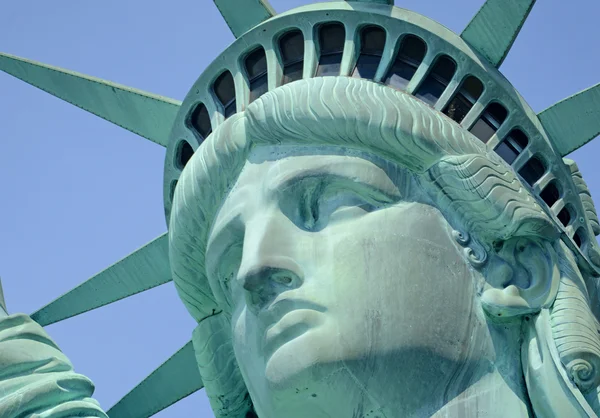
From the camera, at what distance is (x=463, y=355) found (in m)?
17.1

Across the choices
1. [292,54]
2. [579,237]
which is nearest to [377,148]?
[292,54]

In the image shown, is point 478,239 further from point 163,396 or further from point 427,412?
point 163,396

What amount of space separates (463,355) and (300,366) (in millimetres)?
1234

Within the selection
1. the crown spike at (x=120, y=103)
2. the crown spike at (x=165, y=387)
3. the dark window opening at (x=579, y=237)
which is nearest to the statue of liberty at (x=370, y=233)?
the dark window opening at (x=579, y=237)

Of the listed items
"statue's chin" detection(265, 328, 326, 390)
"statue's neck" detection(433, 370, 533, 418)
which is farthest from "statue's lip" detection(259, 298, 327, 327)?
"statue's neck" detection(433, 370, 533, 418)

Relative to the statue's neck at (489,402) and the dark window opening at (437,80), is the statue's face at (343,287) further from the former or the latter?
the dark window opening at (437,80)

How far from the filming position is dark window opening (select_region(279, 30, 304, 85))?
18766 millimetres

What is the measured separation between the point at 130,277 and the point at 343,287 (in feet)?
9.59

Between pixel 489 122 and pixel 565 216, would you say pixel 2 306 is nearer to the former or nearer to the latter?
pixel 489 122

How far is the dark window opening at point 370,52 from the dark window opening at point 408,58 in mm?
153

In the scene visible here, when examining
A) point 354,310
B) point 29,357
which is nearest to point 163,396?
point 29,357

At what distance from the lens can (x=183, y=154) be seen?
1934 centimetres

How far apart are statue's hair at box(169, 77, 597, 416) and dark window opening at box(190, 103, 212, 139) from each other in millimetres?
776

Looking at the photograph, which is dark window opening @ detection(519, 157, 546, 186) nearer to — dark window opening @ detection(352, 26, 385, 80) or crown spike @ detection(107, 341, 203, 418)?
dark window opening @ detection(352, 26, 385, 80)
